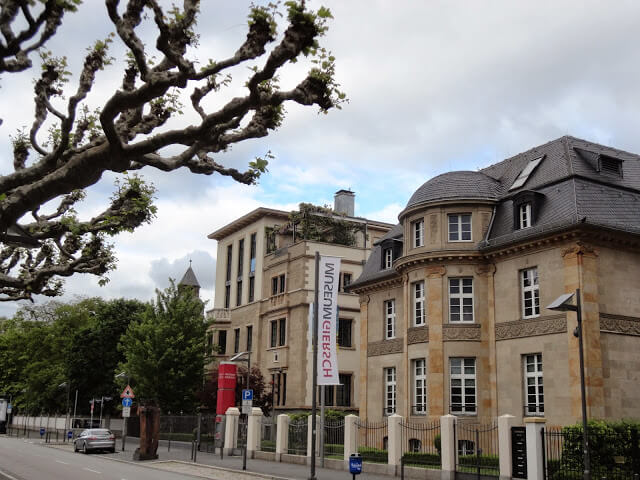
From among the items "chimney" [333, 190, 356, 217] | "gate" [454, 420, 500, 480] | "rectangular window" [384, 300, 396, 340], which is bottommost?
"gate" [454, 420, 500, 480]

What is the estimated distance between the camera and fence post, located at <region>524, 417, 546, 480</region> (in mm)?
20000

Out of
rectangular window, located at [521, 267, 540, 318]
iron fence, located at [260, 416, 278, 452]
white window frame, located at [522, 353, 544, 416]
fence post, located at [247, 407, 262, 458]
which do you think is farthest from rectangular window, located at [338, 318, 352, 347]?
white window frame, located at [522, 353, 544, 416]

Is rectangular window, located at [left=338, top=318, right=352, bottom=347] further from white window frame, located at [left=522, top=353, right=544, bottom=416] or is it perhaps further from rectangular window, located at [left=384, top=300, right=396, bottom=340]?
white window frame, located at [left=522, top=353, right=544, bottom=416]

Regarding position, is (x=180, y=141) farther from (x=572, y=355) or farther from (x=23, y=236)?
(x=572, y=355)

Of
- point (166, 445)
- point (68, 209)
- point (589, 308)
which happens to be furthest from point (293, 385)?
point (68, 209)

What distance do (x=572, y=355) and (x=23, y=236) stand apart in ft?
64.6

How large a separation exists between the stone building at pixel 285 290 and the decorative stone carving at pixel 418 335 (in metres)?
17.3

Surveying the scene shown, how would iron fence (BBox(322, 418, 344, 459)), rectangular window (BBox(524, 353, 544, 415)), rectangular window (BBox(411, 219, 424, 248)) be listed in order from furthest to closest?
rectangular window (BBox(411, 219, 424, 248)) < iron fence (BBox(322, 418, 344, 459)) < rectangular window (BBox(524, 353, 544, 415))

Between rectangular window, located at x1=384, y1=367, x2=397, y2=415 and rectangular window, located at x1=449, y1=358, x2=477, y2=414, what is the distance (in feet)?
17.8

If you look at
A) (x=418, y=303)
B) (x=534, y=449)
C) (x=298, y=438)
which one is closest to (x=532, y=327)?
(x=418, y=303)

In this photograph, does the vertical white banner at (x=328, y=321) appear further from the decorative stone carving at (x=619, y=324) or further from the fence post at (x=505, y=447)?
the decorative stone carving at (x=619, y=324)

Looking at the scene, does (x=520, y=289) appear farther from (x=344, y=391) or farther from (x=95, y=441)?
(x=95, y=441)

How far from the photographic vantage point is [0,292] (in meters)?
22.7

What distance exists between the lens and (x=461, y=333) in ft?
99.4
